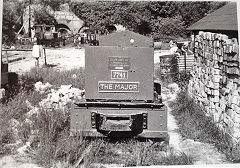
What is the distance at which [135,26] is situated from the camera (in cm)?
270

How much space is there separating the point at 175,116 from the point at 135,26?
699mm

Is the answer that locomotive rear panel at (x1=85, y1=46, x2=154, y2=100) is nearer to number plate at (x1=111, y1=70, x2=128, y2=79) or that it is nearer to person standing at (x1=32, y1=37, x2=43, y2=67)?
number plate at (x1=111, y1=70, x2=128, y2=79)

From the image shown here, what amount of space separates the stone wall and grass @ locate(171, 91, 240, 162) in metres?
0.07

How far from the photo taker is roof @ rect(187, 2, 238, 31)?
2812 millimetres

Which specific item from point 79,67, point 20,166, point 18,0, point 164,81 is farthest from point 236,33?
point 20,166

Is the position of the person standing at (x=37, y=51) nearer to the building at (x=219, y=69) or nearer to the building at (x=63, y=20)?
the building at (x=63, y=20)

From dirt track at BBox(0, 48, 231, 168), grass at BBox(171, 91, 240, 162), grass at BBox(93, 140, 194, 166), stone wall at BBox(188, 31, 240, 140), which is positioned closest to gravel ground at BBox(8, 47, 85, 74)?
dirt track at BBox(0, 48, 231, 168)

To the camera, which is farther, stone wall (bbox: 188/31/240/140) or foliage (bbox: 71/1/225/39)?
stone wall (bbox: 188/31/240/140)

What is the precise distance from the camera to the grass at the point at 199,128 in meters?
2.75

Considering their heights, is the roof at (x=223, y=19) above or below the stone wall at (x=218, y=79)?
above

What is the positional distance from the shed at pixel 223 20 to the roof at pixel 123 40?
1.37 ft

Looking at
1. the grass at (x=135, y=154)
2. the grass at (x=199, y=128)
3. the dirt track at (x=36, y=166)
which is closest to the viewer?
the dirt track at (x=36, y=166)

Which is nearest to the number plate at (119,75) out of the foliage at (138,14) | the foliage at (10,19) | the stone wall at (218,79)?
the foliage at (138,14)

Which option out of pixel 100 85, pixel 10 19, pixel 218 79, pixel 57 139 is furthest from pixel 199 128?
pixel 10 19
